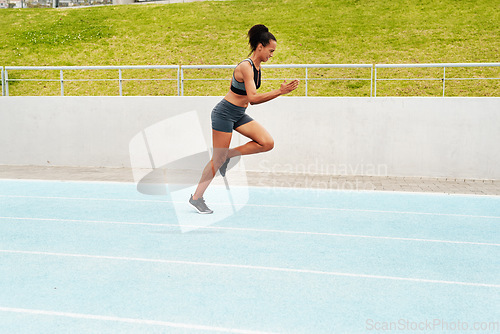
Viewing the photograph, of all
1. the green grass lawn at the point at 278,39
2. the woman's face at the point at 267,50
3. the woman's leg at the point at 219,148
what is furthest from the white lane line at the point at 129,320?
the green grass lawn at the point at 278,39

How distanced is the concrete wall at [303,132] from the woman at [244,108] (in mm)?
Answer: 4229

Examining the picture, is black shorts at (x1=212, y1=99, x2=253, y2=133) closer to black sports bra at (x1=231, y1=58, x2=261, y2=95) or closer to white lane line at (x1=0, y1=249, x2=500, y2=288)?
black sports bra at (x1=231, y1=58, x2=261, y2=95)

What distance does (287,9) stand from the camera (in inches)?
1049

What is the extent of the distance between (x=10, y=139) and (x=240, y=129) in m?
7.54

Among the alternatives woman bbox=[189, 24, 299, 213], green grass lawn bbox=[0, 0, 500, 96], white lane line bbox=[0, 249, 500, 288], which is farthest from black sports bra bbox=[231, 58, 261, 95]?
green grass lawn bbox=[0, 0, 500, 96]

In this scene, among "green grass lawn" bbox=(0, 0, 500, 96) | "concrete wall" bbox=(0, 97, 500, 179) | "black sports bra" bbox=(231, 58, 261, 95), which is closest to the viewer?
"black sports bra" bbox=(231, 58, 261, 95)

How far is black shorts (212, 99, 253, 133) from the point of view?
20.9 ft

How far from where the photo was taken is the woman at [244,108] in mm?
6047

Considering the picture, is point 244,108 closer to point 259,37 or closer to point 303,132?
point 259,37

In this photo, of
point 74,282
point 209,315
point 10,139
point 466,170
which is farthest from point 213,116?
point 10,139

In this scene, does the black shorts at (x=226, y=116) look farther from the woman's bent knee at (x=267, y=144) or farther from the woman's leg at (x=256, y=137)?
the woman's bent knee at (x=267, y=144)

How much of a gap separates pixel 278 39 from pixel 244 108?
1686 centimetres

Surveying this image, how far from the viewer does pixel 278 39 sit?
22.6m

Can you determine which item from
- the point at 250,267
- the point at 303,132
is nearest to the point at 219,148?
the point at 250,267
